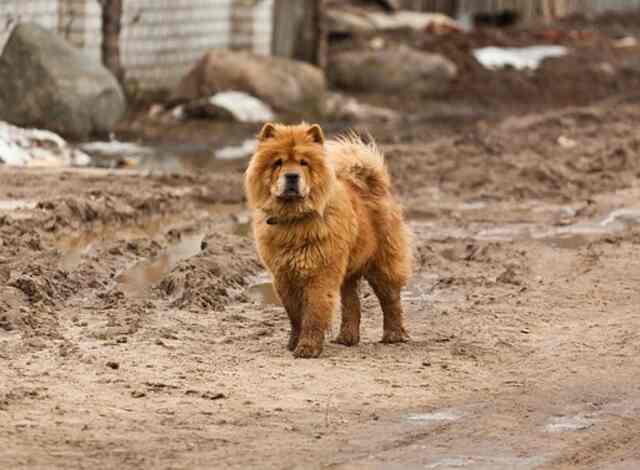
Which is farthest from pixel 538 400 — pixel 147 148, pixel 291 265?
pixel 147 148

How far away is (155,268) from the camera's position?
44.0 ft

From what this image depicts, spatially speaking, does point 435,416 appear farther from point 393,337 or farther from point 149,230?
point 149,230

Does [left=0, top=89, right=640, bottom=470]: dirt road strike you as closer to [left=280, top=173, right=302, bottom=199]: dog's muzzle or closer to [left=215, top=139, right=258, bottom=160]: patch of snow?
[left=280, top=173, right=302, bottom=199]: dog's muzzle

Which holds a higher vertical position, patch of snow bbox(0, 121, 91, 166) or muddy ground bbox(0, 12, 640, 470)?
muddy ground bbox(0, 12, 640, 470)

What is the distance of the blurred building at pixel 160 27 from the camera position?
23516 millimetres

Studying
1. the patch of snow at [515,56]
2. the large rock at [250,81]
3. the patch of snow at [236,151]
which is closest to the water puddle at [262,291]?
the patch of snow at [236,151]

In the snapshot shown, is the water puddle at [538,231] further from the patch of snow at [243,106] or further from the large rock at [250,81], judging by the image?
the large rock at [250,81]

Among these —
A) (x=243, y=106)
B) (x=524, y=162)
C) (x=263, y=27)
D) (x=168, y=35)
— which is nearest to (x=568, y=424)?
(x=524, y=162)

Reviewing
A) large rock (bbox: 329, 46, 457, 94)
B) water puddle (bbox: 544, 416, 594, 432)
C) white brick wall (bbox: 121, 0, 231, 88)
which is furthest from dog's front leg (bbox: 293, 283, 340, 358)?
large rock (bbox: 329, 46, 457, 94)

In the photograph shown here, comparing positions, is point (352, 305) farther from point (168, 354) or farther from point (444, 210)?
point (444, 210)

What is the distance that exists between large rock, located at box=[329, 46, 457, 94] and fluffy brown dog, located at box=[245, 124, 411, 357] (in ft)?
60.7

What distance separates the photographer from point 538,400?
918 centimetres

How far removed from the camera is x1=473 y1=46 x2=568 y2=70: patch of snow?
31.7 meters

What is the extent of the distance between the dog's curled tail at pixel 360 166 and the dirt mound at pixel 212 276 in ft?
5.67
